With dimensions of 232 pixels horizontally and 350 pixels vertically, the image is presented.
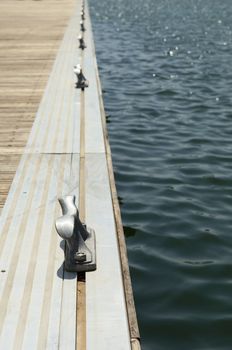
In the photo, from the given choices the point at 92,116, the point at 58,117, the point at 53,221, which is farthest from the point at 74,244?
the point at 58,117

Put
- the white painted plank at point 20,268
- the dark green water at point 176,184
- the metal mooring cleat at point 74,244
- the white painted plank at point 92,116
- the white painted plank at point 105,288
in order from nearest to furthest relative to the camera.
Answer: the white painted plank at point 105,288 < the white painted plank at point 20,268 < the metal mooring cleat at point 74,244 < the dark green water at point 176,184 < the white painted plank at point 92,116

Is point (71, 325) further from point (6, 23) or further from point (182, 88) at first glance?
point (6, 23)

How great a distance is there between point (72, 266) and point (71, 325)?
73 centimetres

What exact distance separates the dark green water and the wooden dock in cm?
104

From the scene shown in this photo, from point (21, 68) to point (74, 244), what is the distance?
10.8 meters

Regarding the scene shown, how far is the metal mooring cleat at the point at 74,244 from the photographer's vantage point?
4648 millimetres

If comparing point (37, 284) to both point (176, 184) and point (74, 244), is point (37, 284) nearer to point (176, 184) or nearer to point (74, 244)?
point (74, 244)

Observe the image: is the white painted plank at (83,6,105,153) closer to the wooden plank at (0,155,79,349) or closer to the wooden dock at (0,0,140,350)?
the wooden dock at (0,0,140,350)

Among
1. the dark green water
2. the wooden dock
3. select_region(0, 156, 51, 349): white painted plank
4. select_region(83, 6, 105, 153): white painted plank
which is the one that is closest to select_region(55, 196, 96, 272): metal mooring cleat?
the wooden dock

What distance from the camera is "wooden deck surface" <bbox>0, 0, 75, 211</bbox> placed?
8367 mm

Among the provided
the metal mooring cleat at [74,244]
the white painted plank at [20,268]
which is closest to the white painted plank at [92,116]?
the white painted plank at [20,268]

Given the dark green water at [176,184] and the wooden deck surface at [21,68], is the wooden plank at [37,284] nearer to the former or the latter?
the wooden deck surface at [21,68]

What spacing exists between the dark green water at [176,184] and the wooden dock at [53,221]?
104 cm

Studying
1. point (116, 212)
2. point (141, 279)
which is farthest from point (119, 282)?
point (141, 279)
